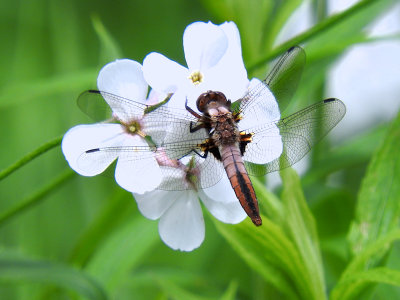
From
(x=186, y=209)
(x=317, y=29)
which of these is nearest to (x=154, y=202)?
(x=186, y=209)

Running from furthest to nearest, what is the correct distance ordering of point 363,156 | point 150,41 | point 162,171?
point 150,41, point 363,156, point 162,171

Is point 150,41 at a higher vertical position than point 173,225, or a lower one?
higher

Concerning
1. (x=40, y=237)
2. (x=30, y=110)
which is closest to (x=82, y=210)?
(x=40, y=237)

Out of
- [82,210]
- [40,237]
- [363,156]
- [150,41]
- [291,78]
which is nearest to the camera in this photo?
[291,78]

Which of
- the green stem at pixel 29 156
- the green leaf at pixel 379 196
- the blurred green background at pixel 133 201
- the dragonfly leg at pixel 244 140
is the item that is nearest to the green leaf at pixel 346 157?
the blurred green background at pixel 133 201

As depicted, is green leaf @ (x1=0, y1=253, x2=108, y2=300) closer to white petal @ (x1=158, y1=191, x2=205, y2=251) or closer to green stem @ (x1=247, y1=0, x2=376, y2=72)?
white petal @ (x1=158, y1=191, x2=205, y2=251)

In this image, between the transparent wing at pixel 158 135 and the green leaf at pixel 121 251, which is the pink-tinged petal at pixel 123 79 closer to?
the transparent wing at pixel 158 135

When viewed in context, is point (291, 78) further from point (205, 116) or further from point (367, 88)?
point (367, 88)
